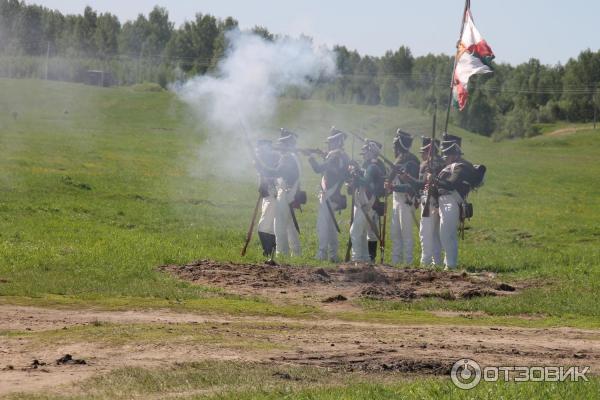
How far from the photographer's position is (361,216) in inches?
844

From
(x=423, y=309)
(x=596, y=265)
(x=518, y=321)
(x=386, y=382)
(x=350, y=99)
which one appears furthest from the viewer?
(x=350, y=99)

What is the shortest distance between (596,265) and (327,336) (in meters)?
9.66

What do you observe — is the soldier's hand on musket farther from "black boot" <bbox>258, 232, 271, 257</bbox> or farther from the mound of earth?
the mound of earth

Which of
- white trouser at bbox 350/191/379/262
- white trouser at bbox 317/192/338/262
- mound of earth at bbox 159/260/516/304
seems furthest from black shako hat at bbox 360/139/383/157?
mound of earth at bbox 159/260/516/304

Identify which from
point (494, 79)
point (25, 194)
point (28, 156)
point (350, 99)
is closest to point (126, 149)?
point (28, 156)

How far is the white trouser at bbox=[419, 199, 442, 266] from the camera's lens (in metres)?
21.1

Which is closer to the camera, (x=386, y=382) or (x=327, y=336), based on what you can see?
(x=386, y=382)

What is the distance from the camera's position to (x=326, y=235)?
2170cm

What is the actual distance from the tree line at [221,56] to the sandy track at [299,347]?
1311 cm

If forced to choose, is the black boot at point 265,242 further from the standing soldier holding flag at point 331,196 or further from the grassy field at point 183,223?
the standing soldier holding flag at point 331,196

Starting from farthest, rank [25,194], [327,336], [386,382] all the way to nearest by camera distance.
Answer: [25,194], [327,336], [386,382]

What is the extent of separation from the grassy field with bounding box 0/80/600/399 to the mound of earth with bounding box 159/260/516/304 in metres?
0.47

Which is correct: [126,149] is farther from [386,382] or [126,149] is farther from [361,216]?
[386,382]

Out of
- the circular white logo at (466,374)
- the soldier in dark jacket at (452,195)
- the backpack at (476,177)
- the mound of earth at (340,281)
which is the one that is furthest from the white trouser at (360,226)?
the circular white logo at (466,374)
